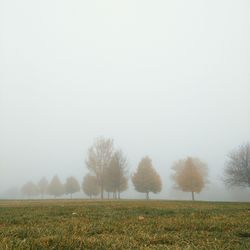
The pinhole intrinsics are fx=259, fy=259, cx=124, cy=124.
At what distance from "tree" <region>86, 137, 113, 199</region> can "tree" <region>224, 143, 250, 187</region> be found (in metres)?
31.9

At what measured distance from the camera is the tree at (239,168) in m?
39.8

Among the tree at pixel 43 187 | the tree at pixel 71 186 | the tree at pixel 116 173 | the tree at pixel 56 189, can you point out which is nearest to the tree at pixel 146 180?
the tree at pixel 116 173

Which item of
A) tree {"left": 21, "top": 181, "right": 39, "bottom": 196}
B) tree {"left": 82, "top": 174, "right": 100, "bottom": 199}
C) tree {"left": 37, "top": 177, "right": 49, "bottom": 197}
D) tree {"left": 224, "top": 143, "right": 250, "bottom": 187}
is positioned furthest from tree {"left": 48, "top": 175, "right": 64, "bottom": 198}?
tree {"left": 224, "top": 143, "right": 250, "bottom": 187}

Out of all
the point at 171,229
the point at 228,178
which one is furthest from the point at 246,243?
the point at 228,178

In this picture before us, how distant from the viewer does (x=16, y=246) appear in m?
5.08

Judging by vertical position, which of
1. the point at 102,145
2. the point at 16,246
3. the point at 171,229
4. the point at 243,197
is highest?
the point at 102,145

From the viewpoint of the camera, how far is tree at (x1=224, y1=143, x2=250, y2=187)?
39.8 meters

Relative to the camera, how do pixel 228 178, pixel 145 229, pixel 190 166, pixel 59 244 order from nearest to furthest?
pixel 59 244 → pixel 145 229 → pixel 228 178 → pixel 190 166

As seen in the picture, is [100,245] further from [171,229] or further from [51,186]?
[51,186]

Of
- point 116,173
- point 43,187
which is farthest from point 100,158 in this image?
point 43,187

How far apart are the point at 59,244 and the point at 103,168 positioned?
6066 centimetres

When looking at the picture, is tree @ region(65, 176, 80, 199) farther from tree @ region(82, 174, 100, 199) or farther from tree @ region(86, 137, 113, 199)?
tree @ region(86, 137, 113, 199)

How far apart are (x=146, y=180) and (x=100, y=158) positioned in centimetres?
1308

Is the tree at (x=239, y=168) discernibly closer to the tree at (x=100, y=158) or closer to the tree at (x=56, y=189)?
the tree at (x=100, y=158)
